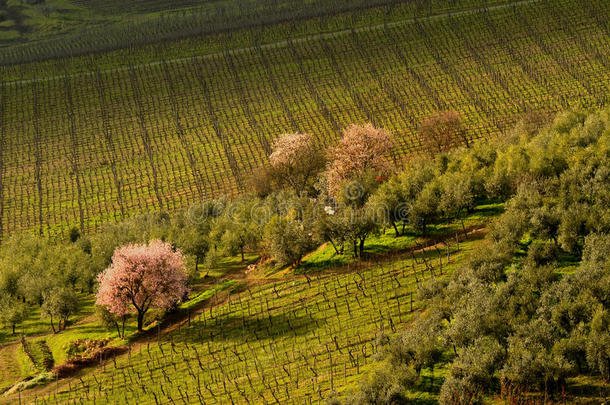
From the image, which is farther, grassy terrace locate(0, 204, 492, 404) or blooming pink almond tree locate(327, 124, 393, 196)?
blooming pink almond tree locate(327, 124, 393, 196)

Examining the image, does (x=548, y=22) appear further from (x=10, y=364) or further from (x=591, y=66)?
(x=10, y=364)

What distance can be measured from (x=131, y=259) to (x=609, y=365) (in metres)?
53.2

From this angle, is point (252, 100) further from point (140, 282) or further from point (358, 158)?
point (140, 282)

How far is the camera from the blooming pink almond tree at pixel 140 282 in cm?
8325

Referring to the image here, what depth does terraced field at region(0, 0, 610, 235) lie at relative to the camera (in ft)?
472

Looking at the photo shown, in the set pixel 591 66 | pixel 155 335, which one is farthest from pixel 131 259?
pixel 591 66

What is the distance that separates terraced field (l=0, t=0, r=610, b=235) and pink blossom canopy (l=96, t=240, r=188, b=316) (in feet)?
164

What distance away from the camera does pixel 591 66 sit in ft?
538

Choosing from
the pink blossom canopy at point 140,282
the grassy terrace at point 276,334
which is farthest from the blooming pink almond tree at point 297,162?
the pink blossom canopy at point 140,282

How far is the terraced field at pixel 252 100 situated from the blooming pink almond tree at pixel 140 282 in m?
50.1

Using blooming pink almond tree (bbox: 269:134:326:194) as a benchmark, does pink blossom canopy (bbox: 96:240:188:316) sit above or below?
below

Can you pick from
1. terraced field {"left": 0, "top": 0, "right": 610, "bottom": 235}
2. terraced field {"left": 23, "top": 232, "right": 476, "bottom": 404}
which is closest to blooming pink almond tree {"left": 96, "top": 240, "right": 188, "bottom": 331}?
terraced field {"left": 23, "top": 232, "right": 476, "bottom": 404}

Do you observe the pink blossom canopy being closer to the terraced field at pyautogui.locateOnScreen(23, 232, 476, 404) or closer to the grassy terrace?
the grassy terrace

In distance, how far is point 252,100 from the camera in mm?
173500
